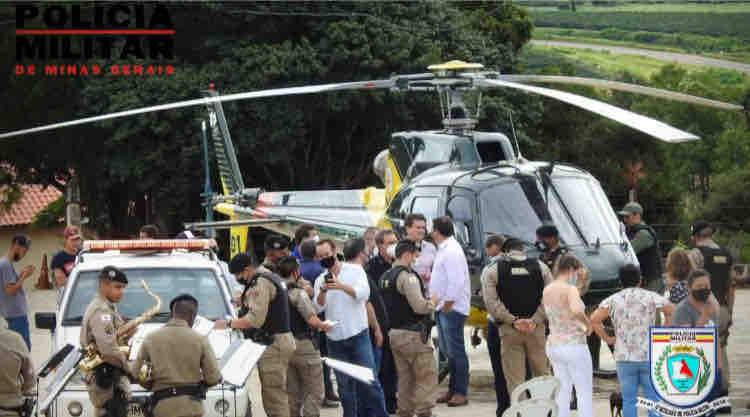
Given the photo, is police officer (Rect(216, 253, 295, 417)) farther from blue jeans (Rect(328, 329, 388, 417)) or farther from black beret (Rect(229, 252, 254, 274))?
blue jeans (Rect(328, 329, 388, 417))

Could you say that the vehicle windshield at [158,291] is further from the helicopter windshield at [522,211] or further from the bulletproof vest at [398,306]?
the helicopter windshield at [522,211]

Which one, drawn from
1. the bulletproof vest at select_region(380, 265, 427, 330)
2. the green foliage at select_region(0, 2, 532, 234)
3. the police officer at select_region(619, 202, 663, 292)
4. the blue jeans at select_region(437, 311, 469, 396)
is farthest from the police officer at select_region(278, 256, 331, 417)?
the green foliage at select_region(0, 2, 532, 234)

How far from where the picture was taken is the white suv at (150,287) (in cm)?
1345

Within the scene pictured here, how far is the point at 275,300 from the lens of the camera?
1277 centimetres

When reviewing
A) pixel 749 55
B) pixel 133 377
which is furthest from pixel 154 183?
pixel 749 55

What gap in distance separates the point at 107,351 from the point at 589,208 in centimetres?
707

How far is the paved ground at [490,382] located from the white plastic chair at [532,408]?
3.32 metres

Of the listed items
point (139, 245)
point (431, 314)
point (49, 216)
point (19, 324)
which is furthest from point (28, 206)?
point (431, 314)

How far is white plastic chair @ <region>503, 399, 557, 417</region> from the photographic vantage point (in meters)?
10.8

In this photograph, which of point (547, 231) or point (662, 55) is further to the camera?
point (662, 55)

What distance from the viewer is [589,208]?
16.6 meters

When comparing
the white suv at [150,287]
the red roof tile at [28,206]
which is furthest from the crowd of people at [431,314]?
the red roof tile at [28,206]

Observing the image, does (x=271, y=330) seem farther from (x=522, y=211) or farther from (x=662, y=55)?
(x=662, y=55)

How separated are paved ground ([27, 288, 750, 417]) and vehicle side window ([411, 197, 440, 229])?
2.06 metres
